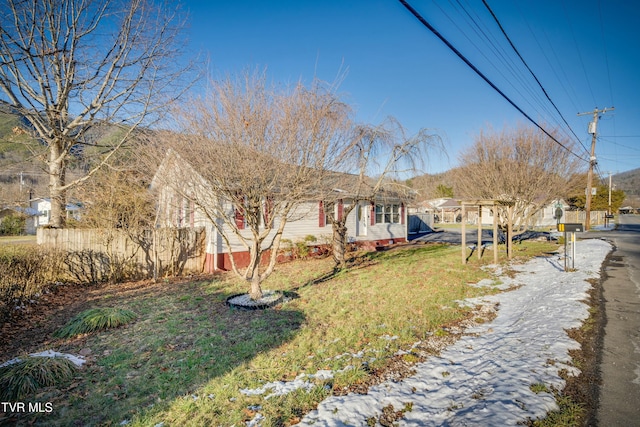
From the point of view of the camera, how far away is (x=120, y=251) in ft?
32.5

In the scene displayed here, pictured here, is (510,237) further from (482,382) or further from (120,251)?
(120,251)

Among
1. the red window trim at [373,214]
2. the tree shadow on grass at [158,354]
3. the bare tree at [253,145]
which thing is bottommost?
the tree shadow on grass at [158,354]

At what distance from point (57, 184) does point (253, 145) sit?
8527 mm

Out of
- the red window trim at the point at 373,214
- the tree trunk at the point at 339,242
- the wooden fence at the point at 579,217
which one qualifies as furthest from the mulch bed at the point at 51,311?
the wooden fence at the point at 579,217

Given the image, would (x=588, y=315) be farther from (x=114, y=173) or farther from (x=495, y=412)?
(x=114, y=173)

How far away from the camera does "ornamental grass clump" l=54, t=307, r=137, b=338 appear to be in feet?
17.8

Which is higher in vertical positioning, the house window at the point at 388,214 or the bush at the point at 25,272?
the house window at the point at 388,214

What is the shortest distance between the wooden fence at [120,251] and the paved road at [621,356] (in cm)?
1071

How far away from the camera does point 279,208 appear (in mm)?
6602

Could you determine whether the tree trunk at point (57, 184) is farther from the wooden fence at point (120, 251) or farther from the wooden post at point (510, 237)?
the wooden post at point (510, 237)

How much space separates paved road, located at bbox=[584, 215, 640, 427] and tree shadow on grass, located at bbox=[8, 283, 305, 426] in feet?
12.9

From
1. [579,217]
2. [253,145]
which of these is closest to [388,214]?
[253,145]

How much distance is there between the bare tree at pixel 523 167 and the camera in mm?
13727

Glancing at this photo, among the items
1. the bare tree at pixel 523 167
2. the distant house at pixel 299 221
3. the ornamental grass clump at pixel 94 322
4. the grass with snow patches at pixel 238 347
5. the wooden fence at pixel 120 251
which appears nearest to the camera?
the grass with snow patches at pixel 238 347
